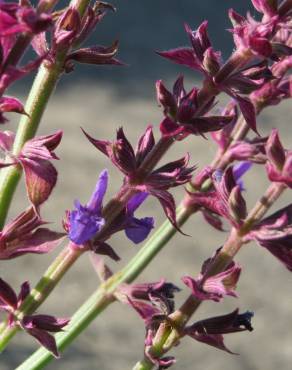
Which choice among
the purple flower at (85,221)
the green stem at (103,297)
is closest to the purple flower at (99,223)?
the purple flower at (85,221)

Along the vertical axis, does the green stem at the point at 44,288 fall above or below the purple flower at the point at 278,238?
below

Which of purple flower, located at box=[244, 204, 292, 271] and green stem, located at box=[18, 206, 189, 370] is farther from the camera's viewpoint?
green stem, located at box=[18, 206, 189, 370]

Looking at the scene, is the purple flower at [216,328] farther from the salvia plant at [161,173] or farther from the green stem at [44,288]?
the green stem at [44,288]

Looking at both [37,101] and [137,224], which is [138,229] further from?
[37,101]

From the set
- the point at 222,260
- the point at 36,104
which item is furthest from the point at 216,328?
the point at 36,104

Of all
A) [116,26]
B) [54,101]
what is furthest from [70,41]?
[116,26]

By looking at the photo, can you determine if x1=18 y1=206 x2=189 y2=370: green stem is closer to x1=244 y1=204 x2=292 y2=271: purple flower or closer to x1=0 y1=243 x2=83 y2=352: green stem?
x1=0 y1=243 x2=83 y2=352: green stem

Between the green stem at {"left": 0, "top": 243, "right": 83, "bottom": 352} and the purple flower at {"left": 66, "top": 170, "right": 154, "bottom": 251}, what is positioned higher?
the purple flower at {"left": 66, "top": 170, "right": 154, "bottom": 251}

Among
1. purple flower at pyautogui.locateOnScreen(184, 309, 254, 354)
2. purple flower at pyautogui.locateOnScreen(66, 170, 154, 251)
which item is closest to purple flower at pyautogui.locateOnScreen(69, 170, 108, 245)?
purple flower at pyautogui.locateOnScreen(66, 170, 154, 251)
